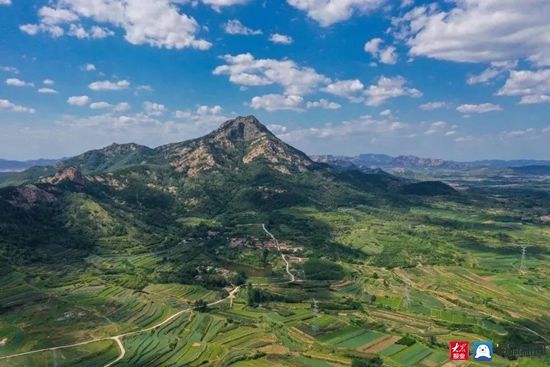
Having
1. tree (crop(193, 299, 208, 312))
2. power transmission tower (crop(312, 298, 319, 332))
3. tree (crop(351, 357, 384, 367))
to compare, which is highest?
tree (crop(193, 299, 208, 312))

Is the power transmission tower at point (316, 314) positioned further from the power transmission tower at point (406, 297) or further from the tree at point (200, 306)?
the tree at point (200, 306)

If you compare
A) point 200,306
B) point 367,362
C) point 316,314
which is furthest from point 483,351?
point 200,306

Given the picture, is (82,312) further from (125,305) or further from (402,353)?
(402,353)

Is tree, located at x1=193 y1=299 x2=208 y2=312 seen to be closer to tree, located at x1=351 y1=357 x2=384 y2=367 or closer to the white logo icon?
tree, located at x1=351 y1=357 x2=384 y2=367

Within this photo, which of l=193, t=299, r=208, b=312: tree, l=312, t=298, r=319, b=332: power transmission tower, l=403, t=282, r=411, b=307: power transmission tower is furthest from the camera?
l=403, t=282, r=411, b=307: power transmission tower

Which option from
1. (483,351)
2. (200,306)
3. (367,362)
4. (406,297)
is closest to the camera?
(483,351)

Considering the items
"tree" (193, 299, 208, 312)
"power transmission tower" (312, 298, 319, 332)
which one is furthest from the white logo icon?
"tree" (193, 299, 208, 312)

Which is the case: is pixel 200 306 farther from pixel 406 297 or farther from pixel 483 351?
pixel 483 351

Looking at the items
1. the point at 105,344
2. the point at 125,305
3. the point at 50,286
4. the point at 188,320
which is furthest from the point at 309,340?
the point at 50,286

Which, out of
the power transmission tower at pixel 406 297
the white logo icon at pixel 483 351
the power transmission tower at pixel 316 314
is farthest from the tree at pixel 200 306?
the white logo icon at pixel 483 351

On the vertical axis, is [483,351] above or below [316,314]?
above

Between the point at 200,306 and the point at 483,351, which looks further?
the point at 200,306

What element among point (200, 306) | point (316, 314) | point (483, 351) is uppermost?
point (483, 351)
